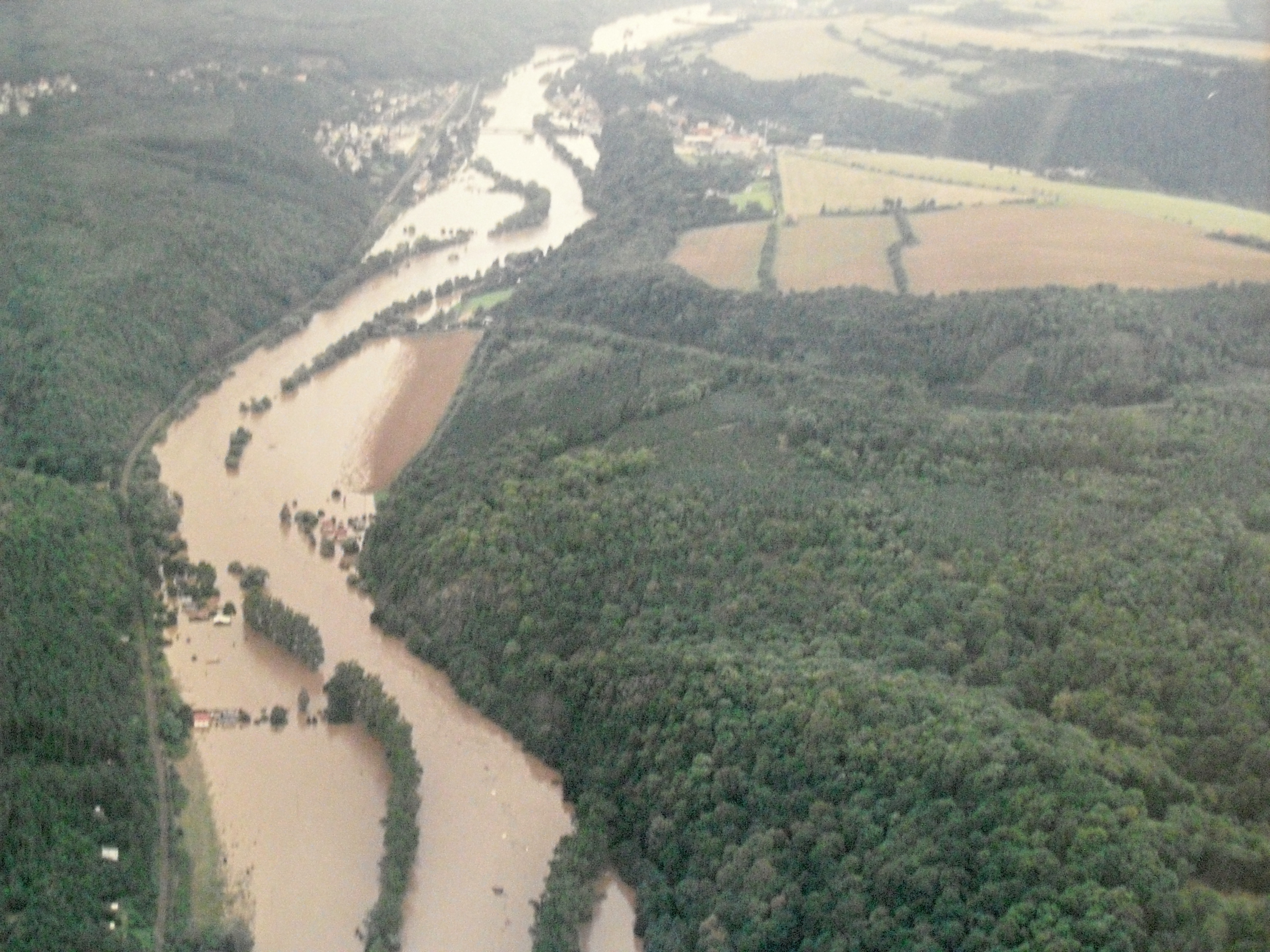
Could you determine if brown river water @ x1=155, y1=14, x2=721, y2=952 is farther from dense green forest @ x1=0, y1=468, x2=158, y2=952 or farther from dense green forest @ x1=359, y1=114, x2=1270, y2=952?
dense green forest @ x1=0, y1=468, x2=158, y2=952

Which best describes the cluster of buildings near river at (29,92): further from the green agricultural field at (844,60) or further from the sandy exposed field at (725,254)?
the green agricultural field at (844,60)

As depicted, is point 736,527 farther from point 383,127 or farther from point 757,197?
point 383,127

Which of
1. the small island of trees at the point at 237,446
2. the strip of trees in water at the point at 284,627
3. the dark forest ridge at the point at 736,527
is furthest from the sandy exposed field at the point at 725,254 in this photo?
the strip of trees in water at the point at 284,627

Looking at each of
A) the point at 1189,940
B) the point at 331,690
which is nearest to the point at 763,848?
the point at 1189,940

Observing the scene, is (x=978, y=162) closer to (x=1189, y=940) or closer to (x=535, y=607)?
(x=535, y=607)

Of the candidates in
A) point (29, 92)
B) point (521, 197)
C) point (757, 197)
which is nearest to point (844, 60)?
point (757, 197)

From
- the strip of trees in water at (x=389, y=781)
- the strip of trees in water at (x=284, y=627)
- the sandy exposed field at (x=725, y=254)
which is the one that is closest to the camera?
the strip of trees in water at (x=389, y=781)

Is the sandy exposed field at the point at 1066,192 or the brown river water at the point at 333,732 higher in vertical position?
the sandy exposed field at the point at 1066,192
